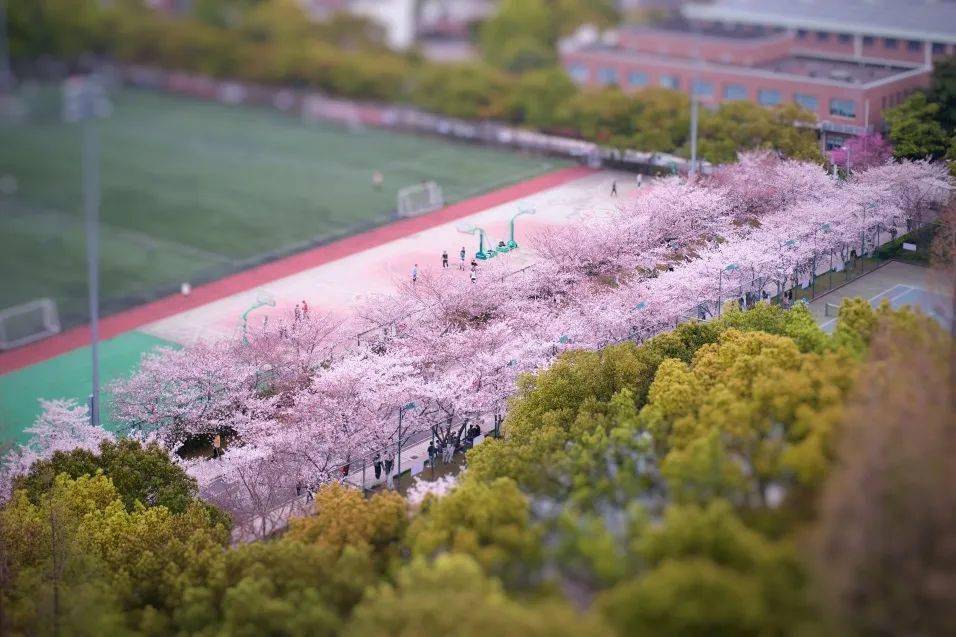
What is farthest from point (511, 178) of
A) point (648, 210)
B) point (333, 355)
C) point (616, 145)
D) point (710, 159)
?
point (333, 355)

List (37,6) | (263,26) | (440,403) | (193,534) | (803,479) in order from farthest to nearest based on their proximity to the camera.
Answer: (37,6)
(263,26)
(440,403)
(193,534)
(803,479)

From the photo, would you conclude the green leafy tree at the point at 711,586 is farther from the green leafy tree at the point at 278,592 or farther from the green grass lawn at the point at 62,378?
the green grass lawn at the point at 62,378

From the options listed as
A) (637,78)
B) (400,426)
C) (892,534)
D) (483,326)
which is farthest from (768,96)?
(892,534)

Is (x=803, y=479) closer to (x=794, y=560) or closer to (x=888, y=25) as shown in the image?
(x=794, y=560)

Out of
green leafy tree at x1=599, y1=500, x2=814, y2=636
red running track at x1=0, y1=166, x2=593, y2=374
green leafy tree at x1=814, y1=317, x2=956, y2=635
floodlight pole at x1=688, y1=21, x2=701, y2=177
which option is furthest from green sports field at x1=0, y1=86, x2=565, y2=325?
green leafy tree at x1=814, y1=317, x2=956, y2=635

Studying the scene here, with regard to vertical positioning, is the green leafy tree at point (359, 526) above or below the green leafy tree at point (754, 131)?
below

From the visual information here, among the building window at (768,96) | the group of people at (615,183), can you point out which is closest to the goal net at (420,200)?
the group of people at (615,183)

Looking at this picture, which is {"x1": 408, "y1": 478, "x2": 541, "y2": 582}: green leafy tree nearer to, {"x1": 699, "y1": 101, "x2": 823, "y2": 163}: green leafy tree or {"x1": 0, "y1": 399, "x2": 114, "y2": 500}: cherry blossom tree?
{"x1": 0, "y1": 399, "x2": 114, "y2": 500}: cherry blossom tree
